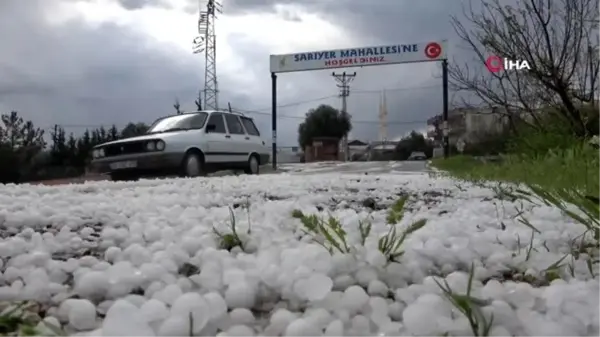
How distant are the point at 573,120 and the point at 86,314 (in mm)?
5289

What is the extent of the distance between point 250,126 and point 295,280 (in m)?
8.28

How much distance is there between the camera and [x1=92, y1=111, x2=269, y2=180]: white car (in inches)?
264

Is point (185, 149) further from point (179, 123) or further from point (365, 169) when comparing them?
point (365, 169)

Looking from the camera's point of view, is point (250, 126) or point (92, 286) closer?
point (92, 286)

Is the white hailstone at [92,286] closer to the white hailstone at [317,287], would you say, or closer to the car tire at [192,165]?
the white hailstone at [317,287]

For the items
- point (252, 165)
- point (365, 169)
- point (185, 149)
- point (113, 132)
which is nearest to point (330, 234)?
point (185, 149)

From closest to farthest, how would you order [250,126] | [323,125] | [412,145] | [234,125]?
[234,125], [250,126], [323,125], [412,145]

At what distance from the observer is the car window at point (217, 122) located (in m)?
7.75

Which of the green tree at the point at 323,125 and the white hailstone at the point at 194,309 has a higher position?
the green tree at the point at 323,125

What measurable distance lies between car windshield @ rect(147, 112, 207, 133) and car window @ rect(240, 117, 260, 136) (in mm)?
1084

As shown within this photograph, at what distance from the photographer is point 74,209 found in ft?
5.81

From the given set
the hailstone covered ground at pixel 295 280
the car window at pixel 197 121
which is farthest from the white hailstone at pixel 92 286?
the car window at pixel 197 121

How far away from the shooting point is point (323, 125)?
3048 centimetres

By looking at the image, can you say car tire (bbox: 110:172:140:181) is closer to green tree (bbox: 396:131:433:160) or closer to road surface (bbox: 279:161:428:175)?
road surface (bbox: 279:161:428:175)
